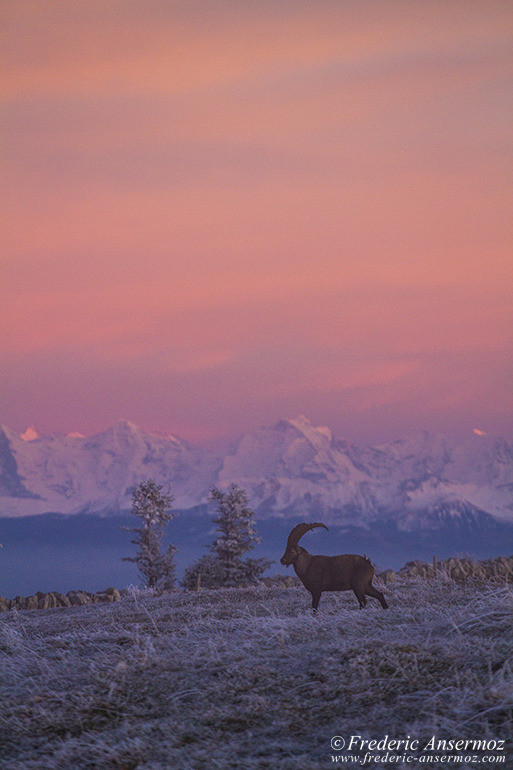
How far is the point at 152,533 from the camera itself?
140ft

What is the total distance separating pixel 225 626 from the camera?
13.9m

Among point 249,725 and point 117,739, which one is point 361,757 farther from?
point 117,739

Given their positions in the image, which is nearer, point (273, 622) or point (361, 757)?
point (361, 757)

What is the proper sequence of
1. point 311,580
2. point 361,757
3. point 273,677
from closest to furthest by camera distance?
point 361,757
point 273,677
point 311,580

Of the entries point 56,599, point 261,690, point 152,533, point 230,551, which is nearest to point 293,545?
point 261,690

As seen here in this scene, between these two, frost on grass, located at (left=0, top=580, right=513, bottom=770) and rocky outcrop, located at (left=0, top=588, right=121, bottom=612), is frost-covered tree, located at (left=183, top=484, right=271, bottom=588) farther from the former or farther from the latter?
frost on grass, located at (left=0, top=580, right=513, bottom=770)

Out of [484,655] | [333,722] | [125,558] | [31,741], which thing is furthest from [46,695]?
[125,558]

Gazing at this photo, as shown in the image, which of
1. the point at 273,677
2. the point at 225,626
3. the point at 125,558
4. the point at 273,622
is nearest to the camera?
the point at 273,677

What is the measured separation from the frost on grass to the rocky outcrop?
17710 millimetres

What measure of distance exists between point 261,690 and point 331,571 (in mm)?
6839

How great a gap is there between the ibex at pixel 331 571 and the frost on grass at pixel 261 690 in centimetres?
287

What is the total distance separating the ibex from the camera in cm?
1587

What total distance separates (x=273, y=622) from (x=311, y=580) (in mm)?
4088

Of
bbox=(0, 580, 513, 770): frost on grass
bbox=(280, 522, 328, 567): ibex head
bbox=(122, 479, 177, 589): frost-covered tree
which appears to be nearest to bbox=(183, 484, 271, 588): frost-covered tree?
bbox=(122, 479, 177, 589): frost-covered tree
